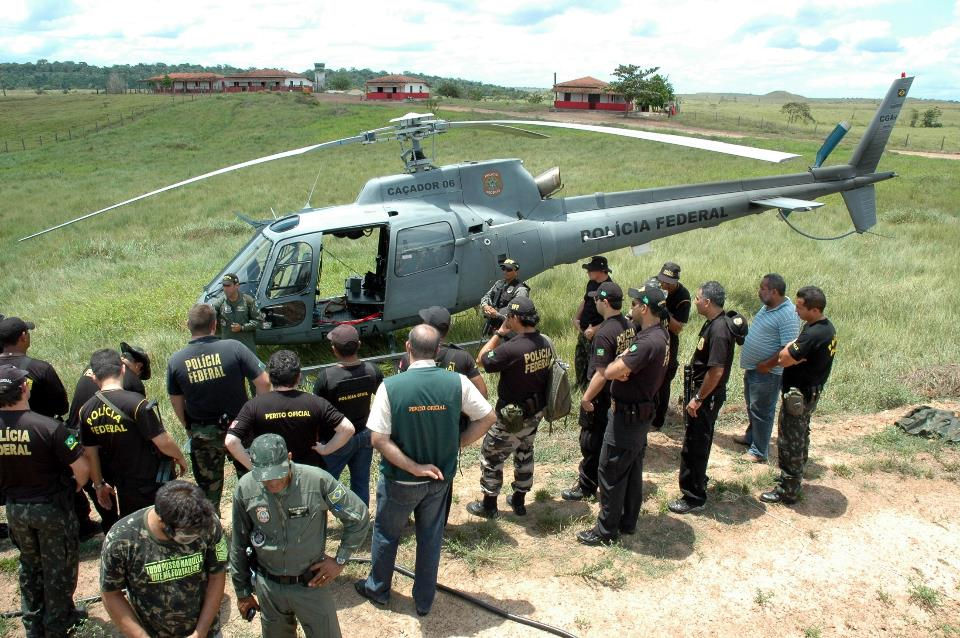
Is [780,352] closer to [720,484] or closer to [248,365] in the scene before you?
[720,484]

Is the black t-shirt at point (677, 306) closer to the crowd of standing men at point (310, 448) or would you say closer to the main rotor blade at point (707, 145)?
the crowd of standing men at point (310, 448)

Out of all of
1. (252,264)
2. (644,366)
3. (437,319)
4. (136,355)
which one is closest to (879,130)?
(644,366)

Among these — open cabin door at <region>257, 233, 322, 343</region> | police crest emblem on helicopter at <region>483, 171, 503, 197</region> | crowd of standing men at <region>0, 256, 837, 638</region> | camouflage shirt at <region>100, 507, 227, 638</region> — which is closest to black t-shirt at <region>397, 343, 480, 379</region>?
crowd of standing men at <region>0, 256, 837, 638</region>

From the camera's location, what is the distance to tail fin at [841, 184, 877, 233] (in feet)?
38.5

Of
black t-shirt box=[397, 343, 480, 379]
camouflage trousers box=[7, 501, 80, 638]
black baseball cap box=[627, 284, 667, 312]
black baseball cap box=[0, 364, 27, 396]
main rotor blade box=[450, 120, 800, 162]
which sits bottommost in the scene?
camouflage trousers box=[7, 501, 80, 638]

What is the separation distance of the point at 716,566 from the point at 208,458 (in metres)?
3.87

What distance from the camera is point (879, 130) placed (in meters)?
11.4

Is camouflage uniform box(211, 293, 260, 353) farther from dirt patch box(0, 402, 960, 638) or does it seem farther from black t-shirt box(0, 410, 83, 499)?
black t-shirt box(0, 410, 83, 499)

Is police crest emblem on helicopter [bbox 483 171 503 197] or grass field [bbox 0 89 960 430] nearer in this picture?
police crest emblem on helicopter [bbox 483 171 503 197]

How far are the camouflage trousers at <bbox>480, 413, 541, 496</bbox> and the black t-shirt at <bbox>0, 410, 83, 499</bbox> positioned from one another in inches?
112

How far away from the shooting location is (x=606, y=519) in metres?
5.05

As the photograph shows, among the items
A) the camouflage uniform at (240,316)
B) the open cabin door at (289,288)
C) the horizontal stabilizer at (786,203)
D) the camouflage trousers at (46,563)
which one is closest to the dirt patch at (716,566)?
the camouflage trousers at (46,563)

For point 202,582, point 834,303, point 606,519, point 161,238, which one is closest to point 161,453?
point 202,582

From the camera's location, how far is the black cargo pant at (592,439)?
5.67m
